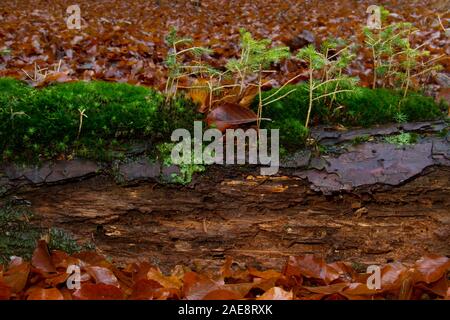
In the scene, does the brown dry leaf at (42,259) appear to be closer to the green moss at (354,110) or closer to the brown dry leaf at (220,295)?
the brown dry leaf at (220,295)

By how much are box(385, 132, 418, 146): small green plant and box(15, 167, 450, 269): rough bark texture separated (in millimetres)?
170

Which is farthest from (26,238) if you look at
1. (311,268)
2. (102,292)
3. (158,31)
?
(158,31)

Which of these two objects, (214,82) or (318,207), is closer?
(318,207)

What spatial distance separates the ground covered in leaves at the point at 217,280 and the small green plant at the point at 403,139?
0.53 metres

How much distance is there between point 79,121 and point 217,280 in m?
0.96

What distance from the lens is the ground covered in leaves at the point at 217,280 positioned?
1725 mm

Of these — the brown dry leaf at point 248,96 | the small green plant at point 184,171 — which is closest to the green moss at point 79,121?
the small green plant at point 184,171

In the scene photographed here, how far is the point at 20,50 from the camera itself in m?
4.46

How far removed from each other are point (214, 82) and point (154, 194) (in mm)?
647

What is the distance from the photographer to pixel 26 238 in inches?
81.0

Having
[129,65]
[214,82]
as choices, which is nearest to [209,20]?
[129,65]
